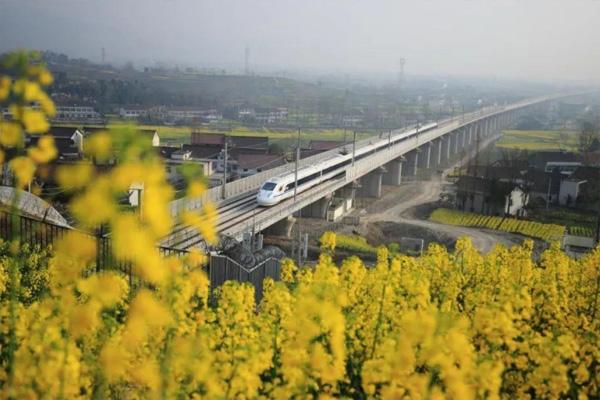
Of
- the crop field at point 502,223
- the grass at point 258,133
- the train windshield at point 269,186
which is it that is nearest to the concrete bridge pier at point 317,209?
the crop field at point 502,223

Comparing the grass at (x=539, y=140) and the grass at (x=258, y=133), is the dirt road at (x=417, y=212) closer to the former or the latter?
the grass at (x=258, y=133)

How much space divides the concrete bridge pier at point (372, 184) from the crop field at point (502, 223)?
5.23 metres

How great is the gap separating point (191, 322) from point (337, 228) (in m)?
18.1

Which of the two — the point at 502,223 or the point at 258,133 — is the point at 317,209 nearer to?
the point at 502,223

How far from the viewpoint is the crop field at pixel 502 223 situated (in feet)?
71.2

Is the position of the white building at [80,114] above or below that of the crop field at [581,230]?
above

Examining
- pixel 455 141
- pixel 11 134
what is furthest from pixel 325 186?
pixel 455 141

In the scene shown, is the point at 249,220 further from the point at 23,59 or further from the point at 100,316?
the point at 23,59

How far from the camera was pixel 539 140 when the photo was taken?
2192 inches

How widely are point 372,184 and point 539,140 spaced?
31698 mm

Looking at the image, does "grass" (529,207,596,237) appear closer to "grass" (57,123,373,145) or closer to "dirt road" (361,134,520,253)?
"dirt road" (361,134,520,253)

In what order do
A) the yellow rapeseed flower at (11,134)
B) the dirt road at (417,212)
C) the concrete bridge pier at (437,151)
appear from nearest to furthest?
the yellow rapeseed flower at (11,134) < the dirt road at (417,212) < the concrete bridge pier at (437,151)

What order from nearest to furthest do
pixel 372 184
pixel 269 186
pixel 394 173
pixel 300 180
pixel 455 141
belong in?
pixel 269 186, pixel 300 180, pixel 372 184, pixel 394 173, pixel 455 141

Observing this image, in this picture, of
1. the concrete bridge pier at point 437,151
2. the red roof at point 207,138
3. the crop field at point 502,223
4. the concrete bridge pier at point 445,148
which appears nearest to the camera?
the crop field at point 502,223
